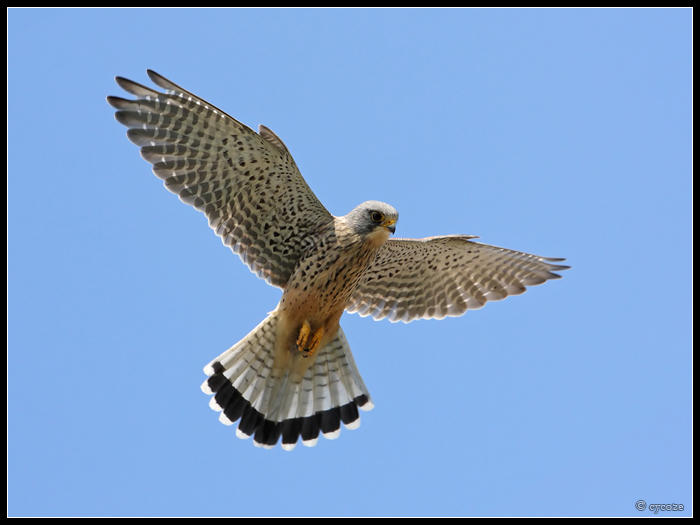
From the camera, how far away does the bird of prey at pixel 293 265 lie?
736cm

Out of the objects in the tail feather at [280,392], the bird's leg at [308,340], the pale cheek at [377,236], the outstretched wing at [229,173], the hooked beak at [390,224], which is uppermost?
the outstretched wing at [229,173]

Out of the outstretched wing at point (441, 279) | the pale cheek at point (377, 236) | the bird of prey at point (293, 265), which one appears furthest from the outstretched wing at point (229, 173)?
the outstretched wing at point (441, 279)

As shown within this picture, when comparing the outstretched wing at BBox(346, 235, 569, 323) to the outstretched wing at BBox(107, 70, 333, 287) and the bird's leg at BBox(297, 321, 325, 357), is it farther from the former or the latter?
the outstretched wing at BBox(107, 70, 333, 287)

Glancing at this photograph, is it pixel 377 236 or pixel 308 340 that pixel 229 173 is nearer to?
pixel 377 236

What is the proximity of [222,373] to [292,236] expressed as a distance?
1.43 m

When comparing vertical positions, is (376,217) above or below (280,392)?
above

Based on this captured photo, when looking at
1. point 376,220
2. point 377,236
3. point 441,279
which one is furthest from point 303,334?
point 441,279

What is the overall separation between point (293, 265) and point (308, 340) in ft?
2.25

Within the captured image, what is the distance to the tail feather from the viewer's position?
809 cm

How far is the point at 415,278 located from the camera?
8523 mm

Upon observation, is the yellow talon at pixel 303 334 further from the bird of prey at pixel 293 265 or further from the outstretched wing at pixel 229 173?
the outstretched wing at pixel 229 173

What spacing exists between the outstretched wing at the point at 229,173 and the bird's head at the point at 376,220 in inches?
17.4

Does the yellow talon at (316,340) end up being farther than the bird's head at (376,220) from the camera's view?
Yes

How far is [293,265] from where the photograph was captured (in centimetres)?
796
